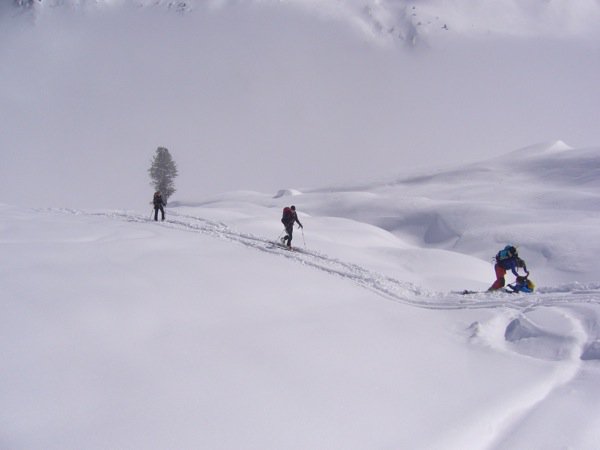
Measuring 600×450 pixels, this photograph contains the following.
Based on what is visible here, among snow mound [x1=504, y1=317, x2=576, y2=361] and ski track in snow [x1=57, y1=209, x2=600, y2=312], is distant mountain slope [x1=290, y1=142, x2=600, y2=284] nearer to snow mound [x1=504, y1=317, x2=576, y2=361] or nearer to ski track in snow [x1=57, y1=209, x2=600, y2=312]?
ski track in snow [x1=57, y1=209, x2=600, y2=312]

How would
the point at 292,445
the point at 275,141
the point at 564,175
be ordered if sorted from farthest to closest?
1. the point at 275,141
2. the point at 564,175
3. the point at 292,445

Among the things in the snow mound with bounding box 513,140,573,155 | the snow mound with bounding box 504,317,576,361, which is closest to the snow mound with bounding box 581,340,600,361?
the snow mound with bounding box 504,317,576,361

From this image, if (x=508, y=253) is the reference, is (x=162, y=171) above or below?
above

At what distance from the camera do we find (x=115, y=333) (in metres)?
5.80

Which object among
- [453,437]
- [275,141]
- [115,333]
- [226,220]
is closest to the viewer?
[453,437]

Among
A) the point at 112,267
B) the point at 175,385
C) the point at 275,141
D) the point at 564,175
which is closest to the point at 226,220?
the point at 112,267

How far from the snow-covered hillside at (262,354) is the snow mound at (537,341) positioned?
0.04 meters

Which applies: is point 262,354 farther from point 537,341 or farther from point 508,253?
point 508,253

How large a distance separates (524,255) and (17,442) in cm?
2749

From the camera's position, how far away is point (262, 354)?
19.6 feet

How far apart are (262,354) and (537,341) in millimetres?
5203

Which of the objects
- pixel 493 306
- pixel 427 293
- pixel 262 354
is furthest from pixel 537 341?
pixel 262 354

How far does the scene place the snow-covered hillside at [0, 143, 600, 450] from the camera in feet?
14.3

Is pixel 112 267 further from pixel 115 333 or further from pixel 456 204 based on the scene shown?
pixel 456 204
